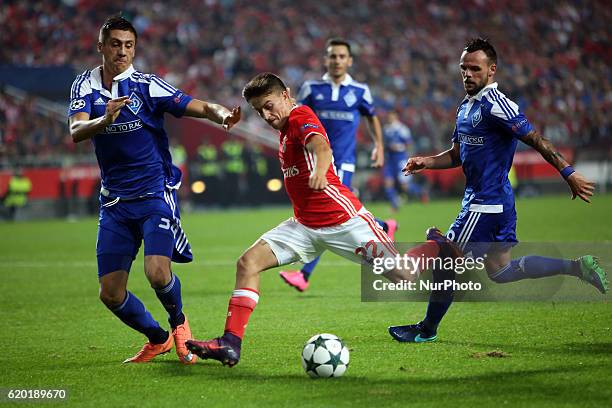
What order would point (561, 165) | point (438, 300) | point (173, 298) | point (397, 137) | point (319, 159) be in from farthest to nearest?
point (397, 137) < point (438, 300) < point (173, 298) < point (561, 165) < point (319, 159)

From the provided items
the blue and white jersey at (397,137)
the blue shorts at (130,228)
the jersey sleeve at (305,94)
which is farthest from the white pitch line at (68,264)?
the blue and white jersey at (397,137)

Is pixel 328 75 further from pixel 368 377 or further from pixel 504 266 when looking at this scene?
pixel 368 377

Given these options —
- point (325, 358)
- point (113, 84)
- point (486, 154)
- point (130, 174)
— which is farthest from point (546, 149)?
point (113, 84)

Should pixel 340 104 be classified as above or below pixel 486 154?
above

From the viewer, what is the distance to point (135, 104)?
5965mm

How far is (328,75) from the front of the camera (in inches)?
400

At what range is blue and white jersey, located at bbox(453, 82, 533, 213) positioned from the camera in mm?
6152

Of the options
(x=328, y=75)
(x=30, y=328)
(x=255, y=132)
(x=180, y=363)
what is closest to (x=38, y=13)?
(x=255, y=132)

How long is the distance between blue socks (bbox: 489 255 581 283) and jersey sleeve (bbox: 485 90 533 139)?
0.95 metres

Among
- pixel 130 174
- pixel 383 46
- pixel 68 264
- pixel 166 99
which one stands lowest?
pixel 68 264

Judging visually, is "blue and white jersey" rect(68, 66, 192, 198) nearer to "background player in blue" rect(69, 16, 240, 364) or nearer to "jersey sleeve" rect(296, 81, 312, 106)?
"background player in blue" rect(69, 16, 240, 364)

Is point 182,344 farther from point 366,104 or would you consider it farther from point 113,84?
point 366,104

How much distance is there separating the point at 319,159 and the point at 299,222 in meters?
0.60

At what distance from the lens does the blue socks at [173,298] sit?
19.4 feet
